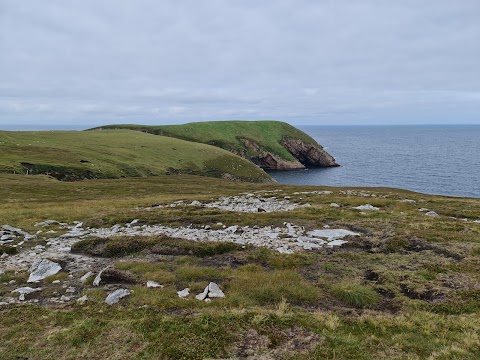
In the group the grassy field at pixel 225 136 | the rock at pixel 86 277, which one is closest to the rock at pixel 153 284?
the rock at pixel 86 277

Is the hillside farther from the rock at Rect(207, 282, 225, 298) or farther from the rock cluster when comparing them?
the rock at Rect(207, 282, 225, 298)

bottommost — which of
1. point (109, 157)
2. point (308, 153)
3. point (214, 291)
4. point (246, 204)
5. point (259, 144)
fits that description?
point (246, 204)

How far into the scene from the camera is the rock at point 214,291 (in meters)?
13.8

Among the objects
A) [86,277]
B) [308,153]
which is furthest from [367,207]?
[308,153]

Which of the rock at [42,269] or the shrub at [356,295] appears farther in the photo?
the rock at [42,269]

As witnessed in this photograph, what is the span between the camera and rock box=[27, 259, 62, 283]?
1605 centimetres

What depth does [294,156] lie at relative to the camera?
623 feet

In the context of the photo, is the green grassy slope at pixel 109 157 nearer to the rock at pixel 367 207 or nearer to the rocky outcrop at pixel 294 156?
the rocky outcrop at pixel 294 156

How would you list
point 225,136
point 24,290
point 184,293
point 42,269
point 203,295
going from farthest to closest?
point 225,136
point 42,269
point 24,290
point 184,293
point 203,295

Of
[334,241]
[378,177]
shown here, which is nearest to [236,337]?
[334,241]

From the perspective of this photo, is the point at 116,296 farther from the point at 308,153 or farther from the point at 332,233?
the point at 308,153

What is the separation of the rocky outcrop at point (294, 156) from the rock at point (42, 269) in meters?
156

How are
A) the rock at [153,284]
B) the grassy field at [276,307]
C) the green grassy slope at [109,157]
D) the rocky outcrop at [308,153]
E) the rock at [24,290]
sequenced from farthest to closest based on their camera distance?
the rocky outcrop at [308,153], the green grassy slope at [109,157], the rock at [153,284], the rock at [24,290], the grassy field at [276,307]

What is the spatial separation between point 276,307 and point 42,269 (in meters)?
12.0
